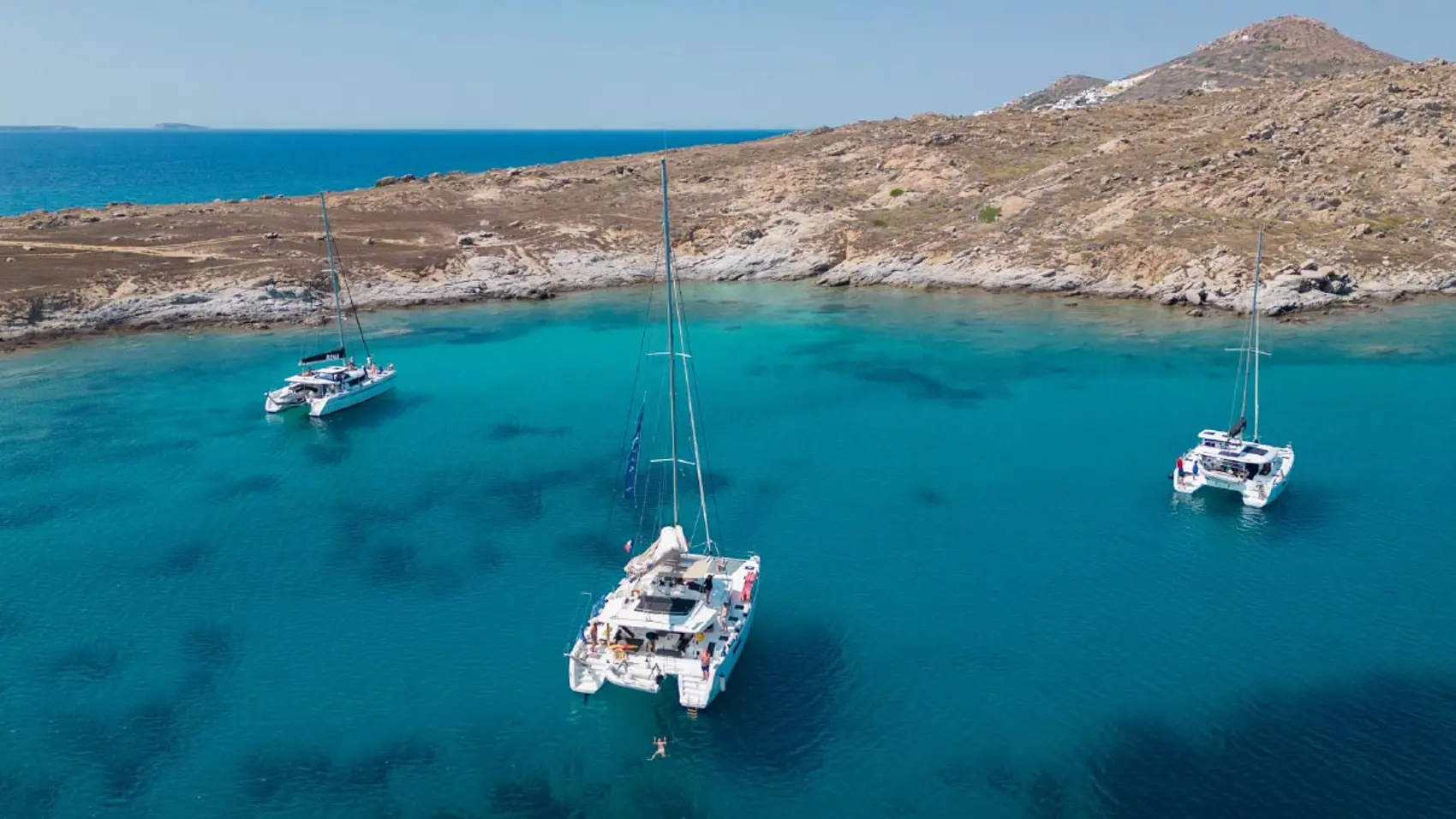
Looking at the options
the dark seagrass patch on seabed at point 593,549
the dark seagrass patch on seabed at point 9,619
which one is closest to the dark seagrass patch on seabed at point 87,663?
the dark seagrass patch on seabed at point 9,619

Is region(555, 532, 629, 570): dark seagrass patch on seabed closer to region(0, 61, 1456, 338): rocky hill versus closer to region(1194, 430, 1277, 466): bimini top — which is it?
region(1194, 430, 1277, 466): bimini top

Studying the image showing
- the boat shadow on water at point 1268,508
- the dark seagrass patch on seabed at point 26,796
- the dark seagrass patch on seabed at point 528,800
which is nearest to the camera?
the dark seagrass patch on seabed at point 528,800

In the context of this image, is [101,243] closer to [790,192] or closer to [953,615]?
[790,192]

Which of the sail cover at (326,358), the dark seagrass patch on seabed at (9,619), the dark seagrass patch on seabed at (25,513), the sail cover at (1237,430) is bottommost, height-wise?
the dark seagrass patch on seabed at (9,619)

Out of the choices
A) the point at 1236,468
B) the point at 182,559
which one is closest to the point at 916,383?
the point at 1236,468

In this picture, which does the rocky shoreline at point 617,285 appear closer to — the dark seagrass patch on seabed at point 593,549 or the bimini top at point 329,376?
the bimini top at point 329,376
